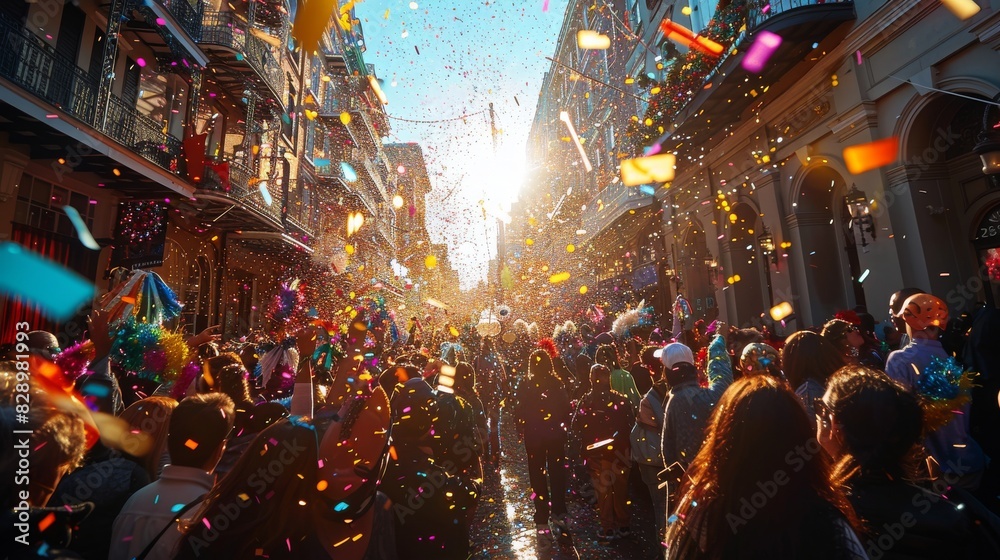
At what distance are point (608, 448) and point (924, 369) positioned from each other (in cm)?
272

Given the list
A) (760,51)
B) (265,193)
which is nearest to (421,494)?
(760,51)

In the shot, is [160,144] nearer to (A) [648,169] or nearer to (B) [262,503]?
(B) [262,503]

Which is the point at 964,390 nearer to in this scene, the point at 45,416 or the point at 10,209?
the point at 45,416

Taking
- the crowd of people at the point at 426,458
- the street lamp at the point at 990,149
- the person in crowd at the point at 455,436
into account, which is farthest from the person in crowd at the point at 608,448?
the street lamp at the point at 990,149

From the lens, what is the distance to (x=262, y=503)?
156 cm

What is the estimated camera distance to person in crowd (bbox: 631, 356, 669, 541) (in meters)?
3.69

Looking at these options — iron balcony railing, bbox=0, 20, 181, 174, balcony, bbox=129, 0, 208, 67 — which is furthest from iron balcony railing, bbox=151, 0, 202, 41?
iron balcony railing, bbox=0, 20, 181, 174

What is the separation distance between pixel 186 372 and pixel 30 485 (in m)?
3.13

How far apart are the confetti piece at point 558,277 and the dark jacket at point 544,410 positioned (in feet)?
77.5

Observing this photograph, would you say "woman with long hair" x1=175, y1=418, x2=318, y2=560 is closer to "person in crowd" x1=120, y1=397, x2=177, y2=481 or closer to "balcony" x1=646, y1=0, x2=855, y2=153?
"person in crowd" x1=120, y1=397, x2=177, y2=481

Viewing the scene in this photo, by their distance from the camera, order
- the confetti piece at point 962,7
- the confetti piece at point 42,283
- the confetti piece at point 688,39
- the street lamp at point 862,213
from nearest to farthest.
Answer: the confetti piece at point 962,7 → the confetti piece at point 42,283 → the street lamp at point 862,213 → the confetti piece at point 688,39

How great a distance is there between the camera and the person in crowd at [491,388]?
6734 mm

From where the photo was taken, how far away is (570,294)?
26422 millimetres

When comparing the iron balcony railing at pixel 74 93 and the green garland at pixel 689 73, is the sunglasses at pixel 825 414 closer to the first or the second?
the green garland at pixel 689 73
